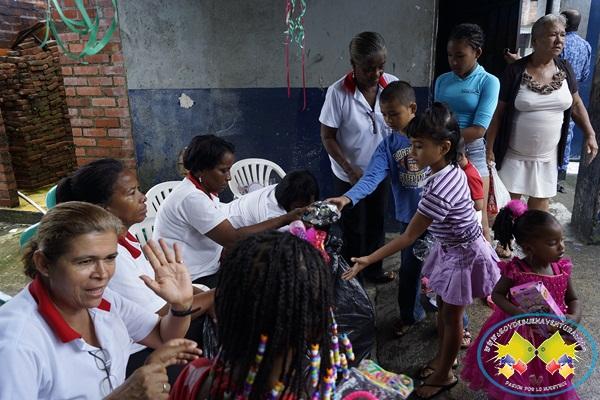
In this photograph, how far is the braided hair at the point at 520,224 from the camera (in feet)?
6.33

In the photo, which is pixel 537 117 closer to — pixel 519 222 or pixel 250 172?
pixel 519 222

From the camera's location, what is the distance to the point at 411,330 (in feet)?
9.73

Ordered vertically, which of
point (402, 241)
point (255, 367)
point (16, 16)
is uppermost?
point (16, 16)

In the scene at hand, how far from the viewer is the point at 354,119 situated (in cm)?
326

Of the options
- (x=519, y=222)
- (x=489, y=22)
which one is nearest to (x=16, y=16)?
(x=489, y=22)

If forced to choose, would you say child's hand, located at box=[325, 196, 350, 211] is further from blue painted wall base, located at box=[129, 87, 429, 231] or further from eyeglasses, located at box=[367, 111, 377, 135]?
blue painted wall base, located at box=[129, 87, 429, 231]

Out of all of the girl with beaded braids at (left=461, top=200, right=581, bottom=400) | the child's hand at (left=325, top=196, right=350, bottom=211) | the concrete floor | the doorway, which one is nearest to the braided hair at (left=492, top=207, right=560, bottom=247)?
the girl with beaded braids at (left=461, top=200, right=581, bottom=400)

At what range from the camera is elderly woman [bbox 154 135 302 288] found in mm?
2395

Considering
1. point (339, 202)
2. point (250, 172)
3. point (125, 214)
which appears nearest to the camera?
point (125, 214)

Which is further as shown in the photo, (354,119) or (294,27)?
(294,27)

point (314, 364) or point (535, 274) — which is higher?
point (314, 364)

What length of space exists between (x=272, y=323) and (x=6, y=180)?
510 centimetres

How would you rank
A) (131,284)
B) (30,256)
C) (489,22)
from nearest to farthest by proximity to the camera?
(30,256), (131,284), (489,22)

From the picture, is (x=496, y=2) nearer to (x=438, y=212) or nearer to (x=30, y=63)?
(x=438, y=212)
